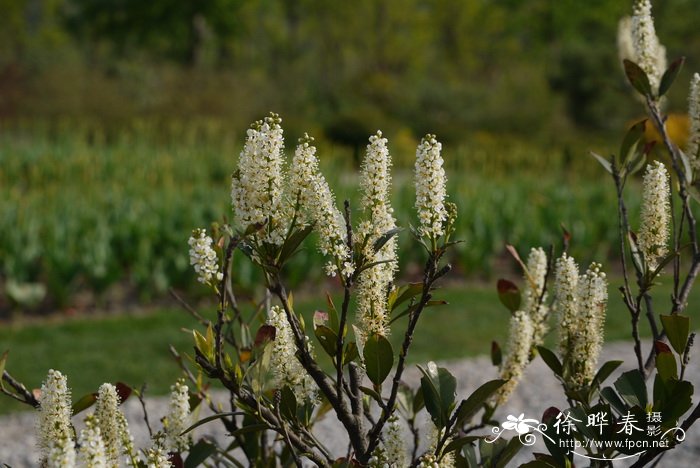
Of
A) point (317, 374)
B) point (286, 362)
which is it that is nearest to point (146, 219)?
point (286, 362)

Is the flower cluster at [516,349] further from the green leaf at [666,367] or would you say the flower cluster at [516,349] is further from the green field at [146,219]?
the green field at [146,219]

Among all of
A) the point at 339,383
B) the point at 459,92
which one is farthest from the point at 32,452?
the point at 459,92

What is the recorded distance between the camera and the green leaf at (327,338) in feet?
4.29

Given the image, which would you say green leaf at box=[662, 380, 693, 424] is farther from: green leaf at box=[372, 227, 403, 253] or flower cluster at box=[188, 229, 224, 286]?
flower cluster at box=[188, 229, 224, 286]

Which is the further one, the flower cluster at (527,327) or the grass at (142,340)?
the grass at (142,340)

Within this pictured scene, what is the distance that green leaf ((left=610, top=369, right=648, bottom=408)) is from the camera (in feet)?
4.75

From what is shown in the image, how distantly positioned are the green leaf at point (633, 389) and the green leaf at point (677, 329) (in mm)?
88

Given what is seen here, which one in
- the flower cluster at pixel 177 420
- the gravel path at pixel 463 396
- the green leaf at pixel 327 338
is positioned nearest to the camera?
the green leaf at pixel 327 338

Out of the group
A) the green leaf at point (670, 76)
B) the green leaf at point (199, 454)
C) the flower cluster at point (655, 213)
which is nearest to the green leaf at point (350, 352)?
the green leaf at point (199, 454)

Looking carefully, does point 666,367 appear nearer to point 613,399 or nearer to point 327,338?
point 613,399

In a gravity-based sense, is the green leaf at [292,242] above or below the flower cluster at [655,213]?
below

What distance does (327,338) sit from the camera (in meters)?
1.33

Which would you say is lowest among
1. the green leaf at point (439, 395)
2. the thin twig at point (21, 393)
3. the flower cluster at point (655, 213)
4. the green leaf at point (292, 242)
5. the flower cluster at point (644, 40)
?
the green leaf at point (439, 395)

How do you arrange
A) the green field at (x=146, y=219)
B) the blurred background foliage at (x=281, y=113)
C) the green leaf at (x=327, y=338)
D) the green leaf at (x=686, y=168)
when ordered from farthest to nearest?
the blurred background foliage at (x=281, y=113) < the green field at (x=146, y=219) < the green leaf at (x=686, y=168) < the green leaf at (x=327, y=338)
